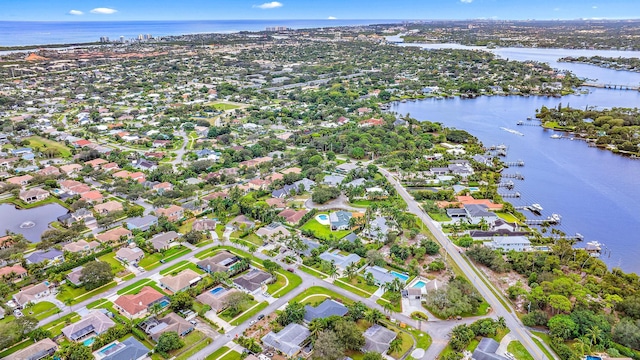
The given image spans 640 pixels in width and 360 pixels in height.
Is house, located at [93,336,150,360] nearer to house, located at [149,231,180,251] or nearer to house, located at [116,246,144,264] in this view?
house, located at [116,246,144,264]

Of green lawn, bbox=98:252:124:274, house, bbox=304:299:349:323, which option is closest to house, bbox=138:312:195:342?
house, bbox=304:299:349:323

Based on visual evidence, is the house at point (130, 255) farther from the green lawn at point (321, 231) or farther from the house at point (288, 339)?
the house at point (288, 339)

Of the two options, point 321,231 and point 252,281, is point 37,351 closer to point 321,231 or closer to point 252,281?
point 252,281

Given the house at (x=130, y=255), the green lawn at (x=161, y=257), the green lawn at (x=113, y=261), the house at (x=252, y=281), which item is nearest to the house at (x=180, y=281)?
the green lawn at (x=161, y=257)

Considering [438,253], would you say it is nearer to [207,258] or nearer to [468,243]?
[468,243]

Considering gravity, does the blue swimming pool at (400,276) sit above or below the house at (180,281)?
below
